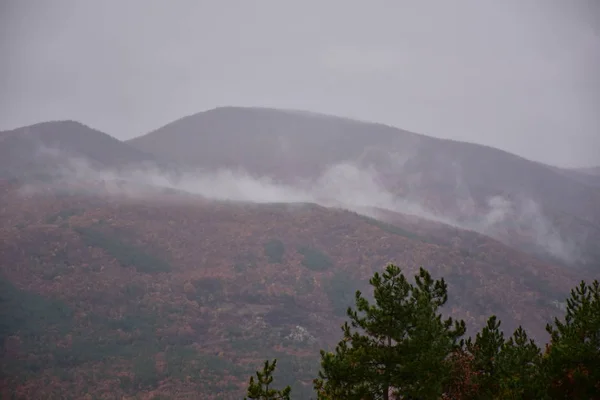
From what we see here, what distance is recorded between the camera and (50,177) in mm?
72000

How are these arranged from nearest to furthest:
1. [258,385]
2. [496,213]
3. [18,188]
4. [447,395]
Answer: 1. [258,385]
2. [447,395]
3. [18,188]
4. [496,213]

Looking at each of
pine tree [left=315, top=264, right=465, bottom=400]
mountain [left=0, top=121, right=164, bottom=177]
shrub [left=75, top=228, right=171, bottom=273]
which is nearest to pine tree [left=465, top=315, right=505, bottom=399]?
pine tree [left=315, top=264, right=465, bottom=400]

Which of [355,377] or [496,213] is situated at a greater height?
[496,213]

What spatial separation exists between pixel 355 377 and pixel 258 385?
2.51 metres

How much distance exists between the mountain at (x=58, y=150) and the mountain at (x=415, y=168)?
14.6m

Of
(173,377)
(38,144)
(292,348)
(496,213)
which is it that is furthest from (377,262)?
(38,144)

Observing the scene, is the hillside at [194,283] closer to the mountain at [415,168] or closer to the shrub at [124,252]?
the shrub at [124,252]

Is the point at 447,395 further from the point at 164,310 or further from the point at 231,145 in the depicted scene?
the point at 231,145

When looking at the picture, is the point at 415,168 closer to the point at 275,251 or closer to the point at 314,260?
the point at 314,260

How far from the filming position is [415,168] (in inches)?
4242

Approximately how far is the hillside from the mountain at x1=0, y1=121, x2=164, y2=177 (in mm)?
11249

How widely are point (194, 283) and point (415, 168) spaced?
7191 centimetres

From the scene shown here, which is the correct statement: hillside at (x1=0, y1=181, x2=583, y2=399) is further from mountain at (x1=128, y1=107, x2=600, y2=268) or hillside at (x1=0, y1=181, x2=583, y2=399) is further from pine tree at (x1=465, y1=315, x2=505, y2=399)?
pine tree at (x1=465, y1=315, x2=505, y2=399)

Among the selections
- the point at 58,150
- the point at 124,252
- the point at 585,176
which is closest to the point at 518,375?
the point at 124,252
